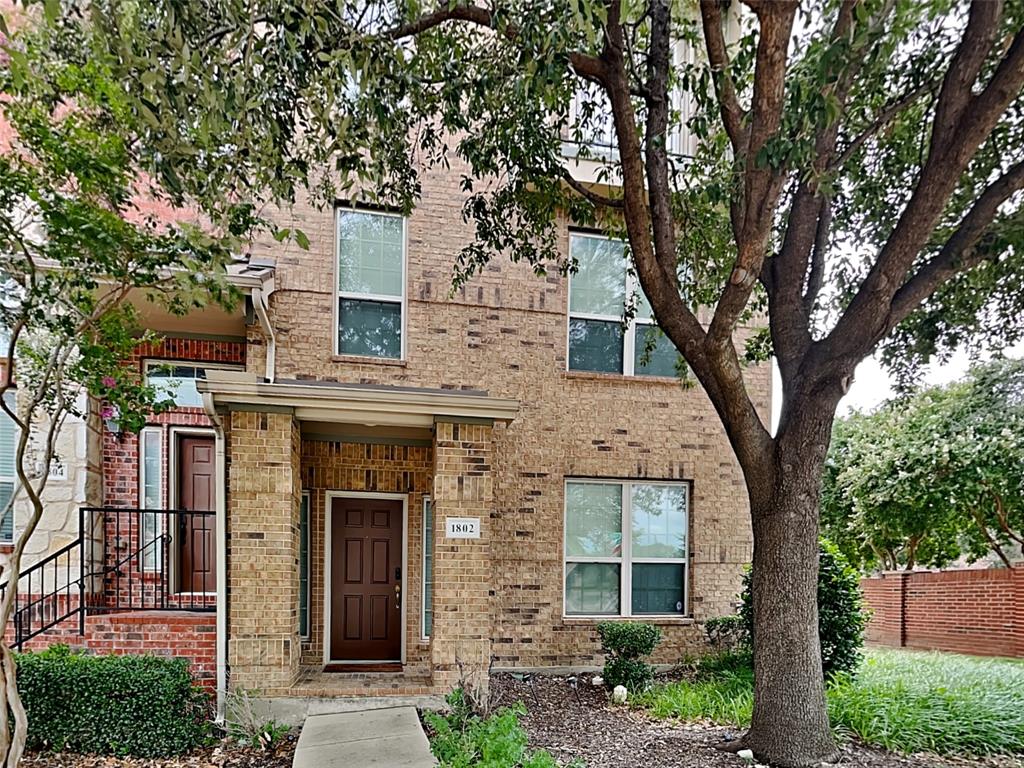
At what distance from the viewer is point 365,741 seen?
5195mm

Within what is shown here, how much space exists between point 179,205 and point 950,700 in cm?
809

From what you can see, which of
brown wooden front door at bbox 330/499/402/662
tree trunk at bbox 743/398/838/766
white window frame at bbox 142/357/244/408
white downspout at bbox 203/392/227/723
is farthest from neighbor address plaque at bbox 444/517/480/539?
white window frame at bbox 142/357/244/408

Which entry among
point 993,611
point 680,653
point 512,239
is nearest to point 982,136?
point 512,239

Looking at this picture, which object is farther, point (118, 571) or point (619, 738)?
point (118, 571)

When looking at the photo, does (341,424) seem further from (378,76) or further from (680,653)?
(680,653)

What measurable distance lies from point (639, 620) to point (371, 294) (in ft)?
18.2

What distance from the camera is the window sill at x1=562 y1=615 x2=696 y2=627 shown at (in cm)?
819

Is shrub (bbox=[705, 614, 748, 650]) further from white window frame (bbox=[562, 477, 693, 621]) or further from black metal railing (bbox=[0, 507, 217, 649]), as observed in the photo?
black metal railing (bbox=[0, 507, 217, 649])

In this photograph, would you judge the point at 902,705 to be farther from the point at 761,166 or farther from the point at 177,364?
the point at 177,364

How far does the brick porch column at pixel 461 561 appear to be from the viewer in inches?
245

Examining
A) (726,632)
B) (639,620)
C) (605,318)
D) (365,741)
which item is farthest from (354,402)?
(726,632)

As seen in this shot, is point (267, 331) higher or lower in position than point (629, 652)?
higher

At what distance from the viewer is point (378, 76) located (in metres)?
4.69

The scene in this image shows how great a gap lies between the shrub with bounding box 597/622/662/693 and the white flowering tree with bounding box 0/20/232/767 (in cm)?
547
